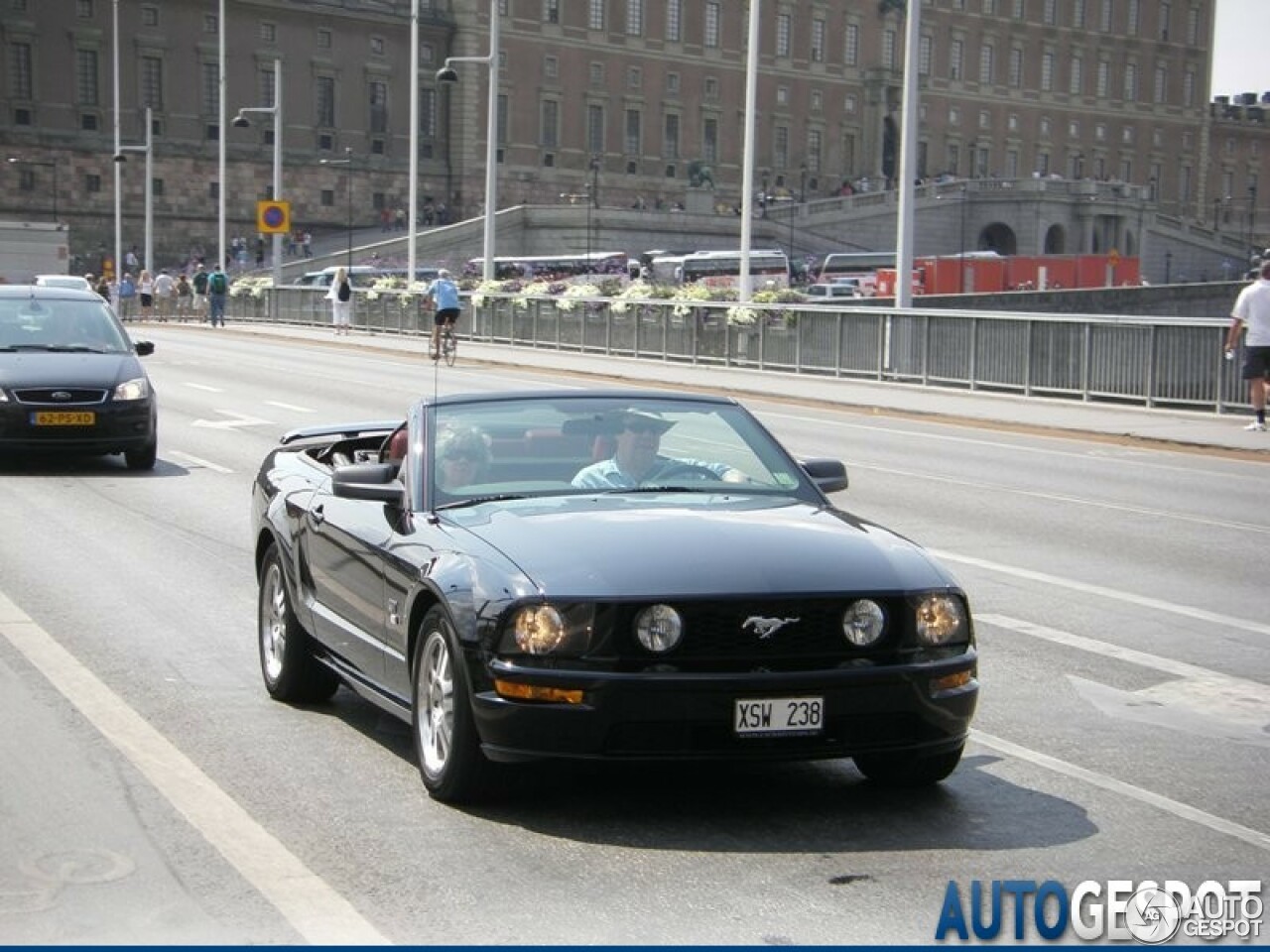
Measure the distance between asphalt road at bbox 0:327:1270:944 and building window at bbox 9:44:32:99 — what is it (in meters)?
93.0

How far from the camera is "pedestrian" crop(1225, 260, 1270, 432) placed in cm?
2505

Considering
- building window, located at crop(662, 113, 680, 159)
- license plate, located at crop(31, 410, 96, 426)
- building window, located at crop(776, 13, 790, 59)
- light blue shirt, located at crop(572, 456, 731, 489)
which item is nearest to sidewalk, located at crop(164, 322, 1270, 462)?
license plate, located at crop(31, 410, 96, 426)

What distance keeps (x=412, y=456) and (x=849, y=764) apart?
1.98 metres

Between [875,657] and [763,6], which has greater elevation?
[763,6]

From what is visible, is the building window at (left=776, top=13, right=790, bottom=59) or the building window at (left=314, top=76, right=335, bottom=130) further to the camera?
the building window at (left=776, top=13, right=790, bottom=59)

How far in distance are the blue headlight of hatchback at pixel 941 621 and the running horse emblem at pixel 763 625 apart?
505 mm

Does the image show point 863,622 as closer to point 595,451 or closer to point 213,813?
point 595,451

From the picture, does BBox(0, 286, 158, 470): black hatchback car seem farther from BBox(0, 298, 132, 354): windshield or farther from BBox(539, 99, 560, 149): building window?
BBox(539, 99, 560, 149): building window

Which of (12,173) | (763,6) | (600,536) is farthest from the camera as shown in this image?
(763,6)

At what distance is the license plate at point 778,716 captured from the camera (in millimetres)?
6641

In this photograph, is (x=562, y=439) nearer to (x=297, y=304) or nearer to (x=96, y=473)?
(x=96, y=473)

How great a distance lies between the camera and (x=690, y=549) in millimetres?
6918

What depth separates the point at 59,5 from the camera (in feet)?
338

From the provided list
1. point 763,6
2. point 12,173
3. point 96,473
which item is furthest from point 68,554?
point 763,6
